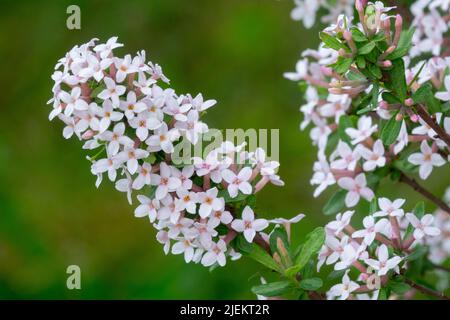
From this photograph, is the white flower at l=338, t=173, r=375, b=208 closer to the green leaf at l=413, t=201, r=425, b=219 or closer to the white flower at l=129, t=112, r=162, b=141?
the green leaf at l=413, t=201, r=425, b=219

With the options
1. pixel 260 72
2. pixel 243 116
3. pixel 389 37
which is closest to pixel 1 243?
pixel 243 116

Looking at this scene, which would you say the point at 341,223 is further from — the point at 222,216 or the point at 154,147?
the point at 154,147

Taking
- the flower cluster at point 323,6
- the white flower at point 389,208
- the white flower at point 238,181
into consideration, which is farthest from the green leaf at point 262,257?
the flower cluster at point 323,6

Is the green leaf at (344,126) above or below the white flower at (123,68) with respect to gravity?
above

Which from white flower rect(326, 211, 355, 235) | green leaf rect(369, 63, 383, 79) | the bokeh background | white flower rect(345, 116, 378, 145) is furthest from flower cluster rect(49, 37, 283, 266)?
the bokeh background

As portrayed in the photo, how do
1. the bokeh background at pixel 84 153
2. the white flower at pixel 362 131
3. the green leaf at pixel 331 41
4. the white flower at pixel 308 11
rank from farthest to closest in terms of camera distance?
1. the bokeh background at pixel 84 153
2. the white flower at pixel 308 11
3. the white flower at pixel 362 131
4. the green leaf at pixel 331 41

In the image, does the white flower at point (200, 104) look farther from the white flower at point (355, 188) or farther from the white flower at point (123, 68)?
the white flower at point (355, 188)

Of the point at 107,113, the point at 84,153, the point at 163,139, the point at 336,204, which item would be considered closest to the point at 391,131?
the point at 336,204

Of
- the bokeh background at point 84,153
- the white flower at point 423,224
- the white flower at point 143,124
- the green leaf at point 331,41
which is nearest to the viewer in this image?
the white flower at point 143,124
